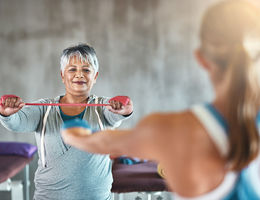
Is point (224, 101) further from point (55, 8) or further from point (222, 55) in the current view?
point (55, 8)

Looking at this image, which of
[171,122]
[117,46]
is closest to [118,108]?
[171,122]

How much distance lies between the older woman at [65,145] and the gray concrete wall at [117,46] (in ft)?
5.86

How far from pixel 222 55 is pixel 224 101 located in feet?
0.31

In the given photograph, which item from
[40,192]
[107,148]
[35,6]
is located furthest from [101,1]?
[107,148]

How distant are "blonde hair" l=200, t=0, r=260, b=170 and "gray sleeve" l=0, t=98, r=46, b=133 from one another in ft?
3.43

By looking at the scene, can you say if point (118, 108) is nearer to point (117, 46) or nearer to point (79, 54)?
point (79, 54)

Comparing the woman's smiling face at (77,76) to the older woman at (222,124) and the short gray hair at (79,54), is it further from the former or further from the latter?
the older woman at (222,124)

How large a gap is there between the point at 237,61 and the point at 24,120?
1111 mm

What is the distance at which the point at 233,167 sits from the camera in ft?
2.13

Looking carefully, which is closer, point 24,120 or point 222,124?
point 222,124

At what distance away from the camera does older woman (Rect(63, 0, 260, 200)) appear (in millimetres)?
642

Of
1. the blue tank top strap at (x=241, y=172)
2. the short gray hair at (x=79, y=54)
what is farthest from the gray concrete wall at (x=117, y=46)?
Result: the blue tank top strap at (x=241, y=172)

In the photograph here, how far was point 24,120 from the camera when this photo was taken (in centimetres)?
150

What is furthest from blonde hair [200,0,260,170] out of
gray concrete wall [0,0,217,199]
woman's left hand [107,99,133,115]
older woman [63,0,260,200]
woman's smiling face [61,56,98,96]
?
gray concrete wall [0,0,217,199]
